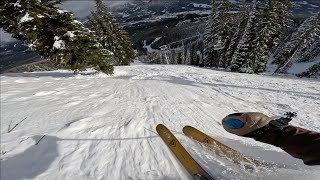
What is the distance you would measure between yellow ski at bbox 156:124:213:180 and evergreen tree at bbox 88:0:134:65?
34.6 m

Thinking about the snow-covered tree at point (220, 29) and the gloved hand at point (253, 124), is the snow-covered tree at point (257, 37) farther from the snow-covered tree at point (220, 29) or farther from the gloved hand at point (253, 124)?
the gloved hand at point (253, 124)

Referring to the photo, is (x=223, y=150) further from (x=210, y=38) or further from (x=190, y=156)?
(x=210, y=38)

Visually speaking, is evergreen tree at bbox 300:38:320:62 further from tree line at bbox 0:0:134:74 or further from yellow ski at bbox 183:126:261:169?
yellow ski at bbox 183:126:261:169

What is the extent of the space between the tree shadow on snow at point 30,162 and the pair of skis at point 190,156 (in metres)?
2.28

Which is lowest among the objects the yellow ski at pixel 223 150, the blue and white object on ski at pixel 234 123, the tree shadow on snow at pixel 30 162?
the tree shadow on snow at pixel 30 162

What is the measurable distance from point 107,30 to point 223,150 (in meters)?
39.0

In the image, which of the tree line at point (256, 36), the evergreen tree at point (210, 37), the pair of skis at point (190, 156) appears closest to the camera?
the pair of skis at point (190, 156)

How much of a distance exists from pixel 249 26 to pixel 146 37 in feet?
358

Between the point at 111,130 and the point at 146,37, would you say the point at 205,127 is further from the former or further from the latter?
the point at 146,37

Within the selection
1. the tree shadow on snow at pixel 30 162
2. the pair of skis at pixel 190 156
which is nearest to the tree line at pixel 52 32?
the tree shadow on snow at pixel 30 162

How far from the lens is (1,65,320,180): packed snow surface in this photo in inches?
183

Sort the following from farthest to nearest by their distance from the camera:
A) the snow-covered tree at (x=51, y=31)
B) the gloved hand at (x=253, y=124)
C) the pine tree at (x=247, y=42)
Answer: the pine tree at (x=247, y=42) < the snow-covered tree at (x=51, y=31) < the gloved hand at (x=253, y=124)

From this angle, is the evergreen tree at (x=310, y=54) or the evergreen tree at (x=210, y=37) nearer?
the evergreen tree at (x=210, y=37)

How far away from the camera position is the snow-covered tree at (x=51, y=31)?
13.9 meters
